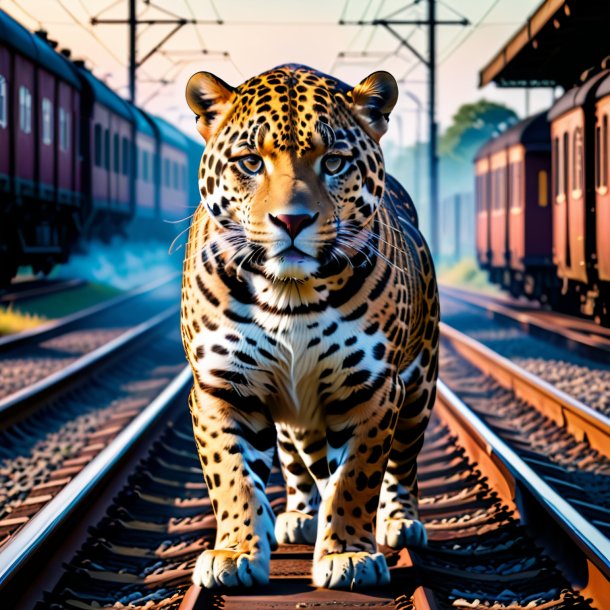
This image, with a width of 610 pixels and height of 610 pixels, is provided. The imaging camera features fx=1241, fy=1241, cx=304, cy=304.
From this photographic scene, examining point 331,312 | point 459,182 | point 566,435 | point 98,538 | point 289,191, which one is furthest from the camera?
point 459,182

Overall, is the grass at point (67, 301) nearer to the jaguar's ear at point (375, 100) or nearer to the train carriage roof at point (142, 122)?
the train carriage roof at point (142, 122)

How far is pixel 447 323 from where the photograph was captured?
18922 mm

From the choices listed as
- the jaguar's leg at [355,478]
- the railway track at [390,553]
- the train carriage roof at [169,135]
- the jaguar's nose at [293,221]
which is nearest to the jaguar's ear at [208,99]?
the jaguar's nose at [293,221]

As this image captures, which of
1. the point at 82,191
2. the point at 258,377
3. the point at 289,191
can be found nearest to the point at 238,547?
the point at 258,377

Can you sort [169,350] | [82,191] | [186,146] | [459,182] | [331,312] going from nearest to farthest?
[331,312]
[169,350]
[82,191]
[186,146]
[459,182]

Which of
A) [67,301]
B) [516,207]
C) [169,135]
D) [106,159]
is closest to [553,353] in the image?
[516,207]

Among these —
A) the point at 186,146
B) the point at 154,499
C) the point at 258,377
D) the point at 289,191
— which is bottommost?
the point at 154,499

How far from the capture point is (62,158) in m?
20.8

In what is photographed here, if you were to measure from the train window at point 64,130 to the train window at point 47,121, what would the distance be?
782 mm

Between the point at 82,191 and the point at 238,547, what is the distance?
19917 mm

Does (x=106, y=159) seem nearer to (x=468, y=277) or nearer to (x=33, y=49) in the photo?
(x=33, y=49)

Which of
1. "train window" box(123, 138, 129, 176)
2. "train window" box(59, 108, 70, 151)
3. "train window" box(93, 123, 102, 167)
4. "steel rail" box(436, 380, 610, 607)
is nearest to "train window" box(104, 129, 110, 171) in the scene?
"train window" box(93, 123, 102, 167)

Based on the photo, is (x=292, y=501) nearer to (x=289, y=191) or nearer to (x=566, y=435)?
(x=289, y=191)

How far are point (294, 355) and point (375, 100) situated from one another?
865 mm
